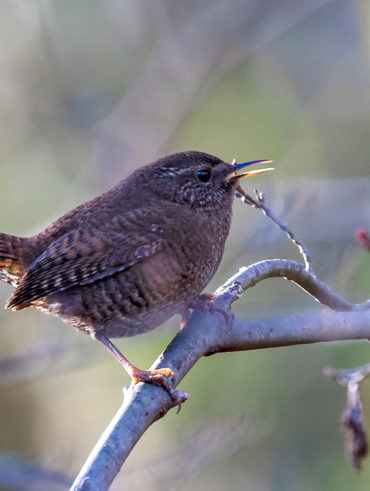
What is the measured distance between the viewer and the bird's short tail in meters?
3.64

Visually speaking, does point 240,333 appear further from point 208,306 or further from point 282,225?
point 282,225

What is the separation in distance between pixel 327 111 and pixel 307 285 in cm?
616

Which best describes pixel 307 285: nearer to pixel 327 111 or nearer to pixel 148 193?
pixel 148 193

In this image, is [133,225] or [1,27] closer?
[133,225]

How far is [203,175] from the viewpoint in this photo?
3.64m

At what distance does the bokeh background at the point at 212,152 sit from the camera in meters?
5.30

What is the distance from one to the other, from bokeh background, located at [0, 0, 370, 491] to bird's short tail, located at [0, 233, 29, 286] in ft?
3.60

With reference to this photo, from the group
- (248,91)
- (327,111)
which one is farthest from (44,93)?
(327,111)

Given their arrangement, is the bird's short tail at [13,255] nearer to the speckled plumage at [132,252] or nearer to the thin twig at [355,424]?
the speckled plumage at [132,252]

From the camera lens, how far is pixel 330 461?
6344mm

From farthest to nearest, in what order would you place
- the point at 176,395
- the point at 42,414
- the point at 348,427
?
the point at 42,414
the point at 348,427
the point at 176,395

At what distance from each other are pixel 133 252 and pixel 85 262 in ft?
0.71

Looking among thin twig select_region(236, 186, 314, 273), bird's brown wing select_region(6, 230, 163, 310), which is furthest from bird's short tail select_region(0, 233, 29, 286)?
thin twig select_region(236, 186, 314, 273)

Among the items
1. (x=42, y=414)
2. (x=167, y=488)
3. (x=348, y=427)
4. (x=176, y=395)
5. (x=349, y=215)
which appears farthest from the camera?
(x=42, y=414)
